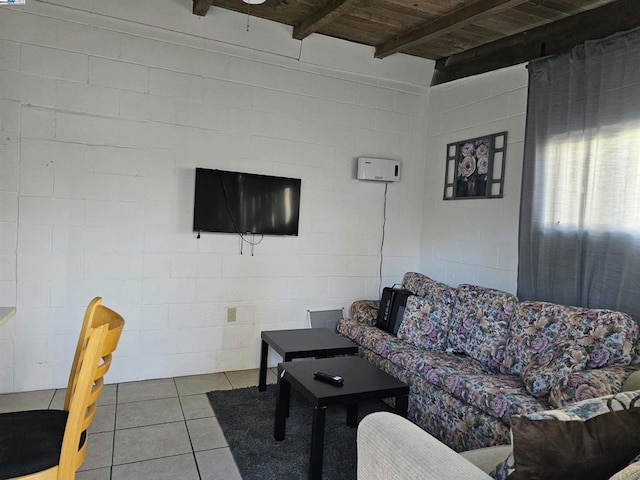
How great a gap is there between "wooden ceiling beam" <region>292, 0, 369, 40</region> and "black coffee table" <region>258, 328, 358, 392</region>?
227 cm

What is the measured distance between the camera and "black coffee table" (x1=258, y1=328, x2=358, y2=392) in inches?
111

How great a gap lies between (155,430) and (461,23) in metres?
3.28

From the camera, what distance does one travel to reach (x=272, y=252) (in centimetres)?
366

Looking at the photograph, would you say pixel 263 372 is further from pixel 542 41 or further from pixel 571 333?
pixel 542 41

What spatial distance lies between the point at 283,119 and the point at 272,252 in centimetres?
112

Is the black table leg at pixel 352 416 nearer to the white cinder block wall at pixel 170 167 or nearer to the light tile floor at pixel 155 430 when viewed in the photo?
the light tile floor at pixel 155 430

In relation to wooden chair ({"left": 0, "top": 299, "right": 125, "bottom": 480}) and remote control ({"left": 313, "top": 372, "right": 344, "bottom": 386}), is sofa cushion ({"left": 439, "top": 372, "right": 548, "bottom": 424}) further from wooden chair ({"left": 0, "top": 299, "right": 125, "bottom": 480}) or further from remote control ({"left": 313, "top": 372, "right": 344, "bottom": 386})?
wooden chair ({"left": 0, "top": 299, "right": 125, "bottom": 480})

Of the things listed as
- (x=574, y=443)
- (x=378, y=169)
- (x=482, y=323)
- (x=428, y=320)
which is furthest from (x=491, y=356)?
(x=378, y=169)

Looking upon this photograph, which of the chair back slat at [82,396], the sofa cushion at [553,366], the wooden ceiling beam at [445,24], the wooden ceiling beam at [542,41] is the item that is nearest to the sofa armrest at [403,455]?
the chair back slat at [82,396]

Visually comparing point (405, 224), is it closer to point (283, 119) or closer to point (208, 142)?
point (283, 119)

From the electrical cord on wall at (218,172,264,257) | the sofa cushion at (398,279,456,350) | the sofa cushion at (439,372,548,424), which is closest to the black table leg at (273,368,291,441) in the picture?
the sofa cushion at (439,372,548,424)

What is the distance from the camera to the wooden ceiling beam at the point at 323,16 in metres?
2.93

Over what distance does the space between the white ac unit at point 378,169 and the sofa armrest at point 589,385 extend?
92.3 inches

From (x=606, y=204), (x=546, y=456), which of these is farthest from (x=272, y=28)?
(x=546, y=456)
